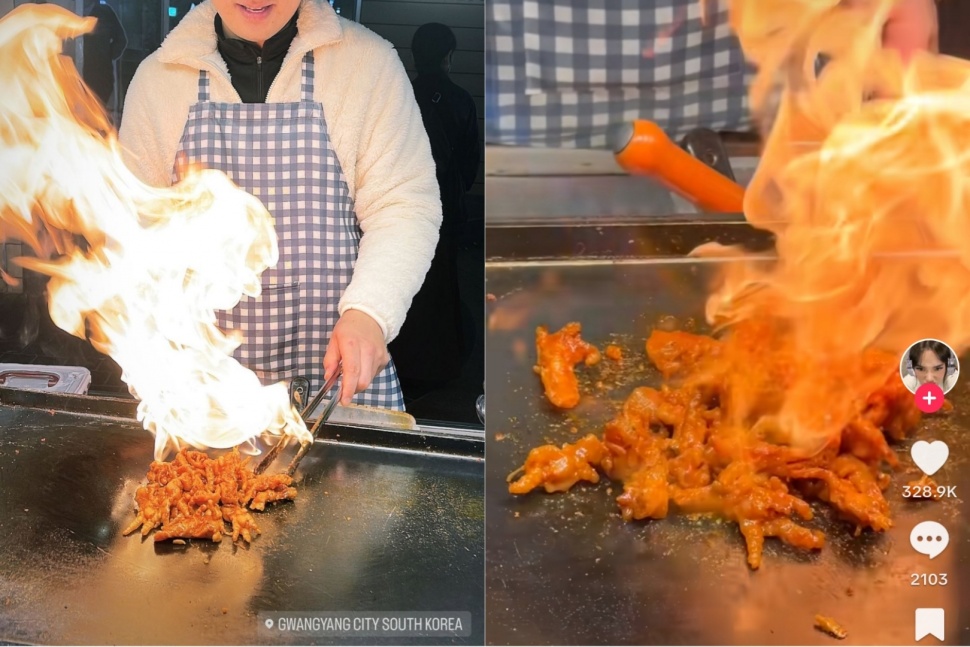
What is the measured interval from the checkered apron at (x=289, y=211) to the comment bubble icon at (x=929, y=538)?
968mm

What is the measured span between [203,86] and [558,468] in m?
0.89

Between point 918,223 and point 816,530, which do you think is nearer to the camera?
point 816,530

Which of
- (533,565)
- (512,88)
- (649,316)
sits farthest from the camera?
(649,316)

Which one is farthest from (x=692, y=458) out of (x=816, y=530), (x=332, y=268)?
(x=332, y=268)

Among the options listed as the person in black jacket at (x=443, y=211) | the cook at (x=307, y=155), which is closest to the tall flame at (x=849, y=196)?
Result: the person in black jacket at (x=443, y=211)

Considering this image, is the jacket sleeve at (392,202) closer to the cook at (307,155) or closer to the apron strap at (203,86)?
the cook at (307,155)

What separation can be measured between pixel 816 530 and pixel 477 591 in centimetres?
57

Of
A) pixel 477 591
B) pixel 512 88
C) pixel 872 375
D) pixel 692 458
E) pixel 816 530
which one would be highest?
pixel 512 88

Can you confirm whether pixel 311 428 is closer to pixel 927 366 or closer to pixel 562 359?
pixel 562 359

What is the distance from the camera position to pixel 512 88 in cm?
147

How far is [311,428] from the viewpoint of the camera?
5.10ft

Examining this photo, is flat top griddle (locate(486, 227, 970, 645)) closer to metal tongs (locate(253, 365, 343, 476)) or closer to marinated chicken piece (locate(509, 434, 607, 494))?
marinated chicken piece (locate(509, 434, 607, 494))

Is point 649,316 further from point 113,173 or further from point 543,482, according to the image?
point 113,173

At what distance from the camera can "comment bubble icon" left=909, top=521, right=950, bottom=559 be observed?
4.71ft
